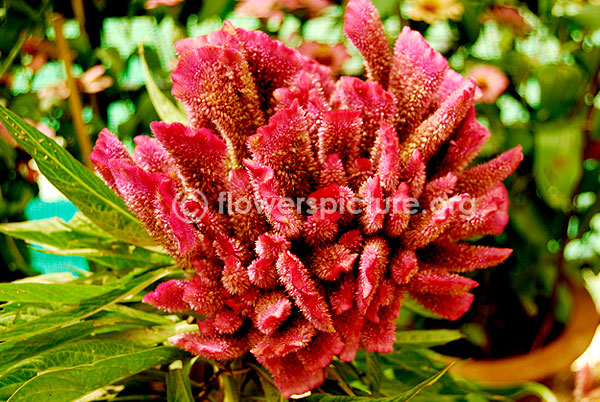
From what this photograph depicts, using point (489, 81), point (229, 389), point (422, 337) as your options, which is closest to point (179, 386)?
point (229, 389)

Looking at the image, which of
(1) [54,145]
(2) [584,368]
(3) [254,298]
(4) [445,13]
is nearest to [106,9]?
(4) [445,13]

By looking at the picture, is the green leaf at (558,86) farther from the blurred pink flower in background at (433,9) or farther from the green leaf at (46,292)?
the green leaf at (46,292)

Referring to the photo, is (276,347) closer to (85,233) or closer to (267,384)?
(267,384)

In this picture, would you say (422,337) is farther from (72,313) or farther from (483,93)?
(483,93)

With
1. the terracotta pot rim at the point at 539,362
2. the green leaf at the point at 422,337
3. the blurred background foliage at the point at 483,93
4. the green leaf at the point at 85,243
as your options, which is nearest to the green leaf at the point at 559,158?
the blurred background foliage at the point at 483,93

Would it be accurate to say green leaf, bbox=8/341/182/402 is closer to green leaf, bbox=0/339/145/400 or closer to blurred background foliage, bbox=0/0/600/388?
green leaf, bbox=0/339/145/400

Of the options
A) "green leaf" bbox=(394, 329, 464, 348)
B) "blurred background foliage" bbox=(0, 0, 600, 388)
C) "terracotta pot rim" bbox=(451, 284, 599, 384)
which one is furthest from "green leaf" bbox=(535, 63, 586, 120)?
"green leaf" bbox=(394, 329, 464, 348)
